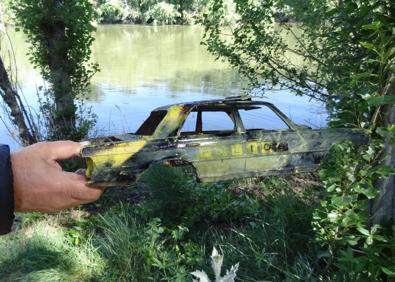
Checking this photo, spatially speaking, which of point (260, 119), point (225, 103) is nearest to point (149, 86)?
point (260, 119)

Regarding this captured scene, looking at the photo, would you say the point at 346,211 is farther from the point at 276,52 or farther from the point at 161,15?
the point at 161,15

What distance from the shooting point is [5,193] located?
1227mm

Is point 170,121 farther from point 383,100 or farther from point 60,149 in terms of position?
point 60,149

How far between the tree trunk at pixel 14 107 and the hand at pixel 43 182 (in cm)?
742

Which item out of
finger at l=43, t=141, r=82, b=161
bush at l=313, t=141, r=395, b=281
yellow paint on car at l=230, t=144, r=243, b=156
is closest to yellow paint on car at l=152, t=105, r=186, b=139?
yellow paint on car at l=230, t=144, r=243, b=156

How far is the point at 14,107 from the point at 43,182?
7.73 meters

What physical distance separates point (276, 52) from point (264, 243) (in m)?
5.34

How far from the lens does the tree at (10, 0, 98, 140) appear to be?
365 inches

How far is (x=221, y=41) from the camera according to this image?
928cm

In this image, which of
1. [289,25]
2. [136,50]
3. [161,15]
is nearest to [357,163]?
[289,25]

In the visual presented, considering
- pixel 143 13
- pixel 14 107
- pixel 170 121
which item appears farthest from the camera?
pixel 143 13

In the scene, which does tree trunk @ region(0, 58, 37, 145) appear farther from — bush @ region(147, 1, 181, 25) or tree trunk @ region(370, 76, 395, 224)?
bush @ region(147, 1, 181, 25)

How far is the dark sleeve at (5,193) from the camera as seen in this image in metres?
1.22

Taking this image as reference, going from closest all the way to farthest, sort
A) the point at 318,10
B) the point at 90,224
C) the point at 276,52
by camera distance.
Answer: the point at 90,224 → the point at 318,10 → the point at 276,52
